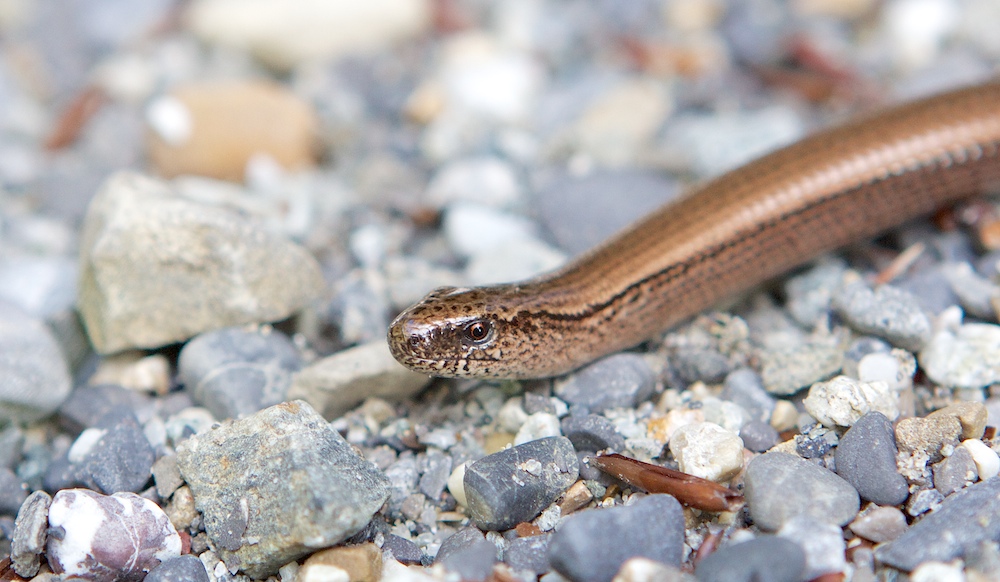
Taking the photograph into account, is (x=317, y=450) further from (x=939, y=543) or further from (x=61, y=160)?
(x=61, y=160)

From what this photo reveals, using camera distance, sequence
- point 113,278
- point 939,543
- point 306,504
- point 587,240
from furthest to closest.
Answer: point 587,240 < point 113,278 < point 306,504 < point 939,543

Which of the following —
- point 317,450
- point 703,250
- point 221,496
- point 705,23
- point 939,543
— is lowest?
point 221,496

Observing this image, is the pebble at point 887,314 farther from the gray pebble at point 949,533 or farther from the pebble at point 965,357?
the gray pebble at point 949,533

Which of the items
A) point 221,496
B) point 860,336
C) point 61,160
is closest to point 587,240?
point 860,336

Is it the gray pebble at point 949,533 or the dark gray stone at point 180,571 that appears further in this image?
the dark gray stone at point 180,571

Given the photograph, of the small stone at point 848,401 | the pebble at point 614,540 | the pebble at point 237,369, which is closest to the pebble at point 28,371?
the pebble at point 237,369

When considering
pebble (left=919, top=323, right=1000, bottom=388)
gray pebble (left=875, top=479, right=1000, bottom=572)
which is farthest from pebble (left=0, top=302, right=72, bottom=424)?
pebble (left=919, top=323, right=1000, bottom=388)
